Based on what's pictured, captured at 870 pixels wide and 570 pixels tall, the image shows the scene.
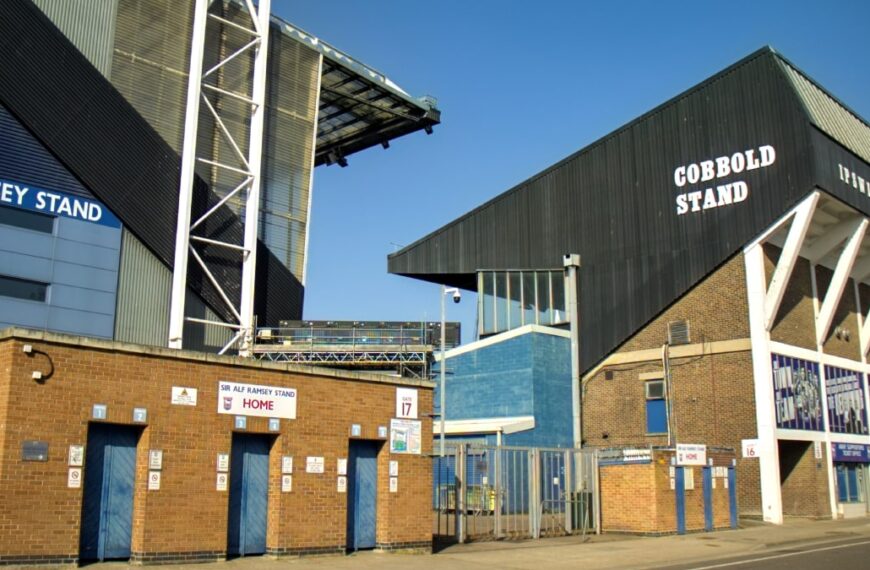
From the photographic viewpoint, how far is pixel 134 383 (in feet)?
50.8

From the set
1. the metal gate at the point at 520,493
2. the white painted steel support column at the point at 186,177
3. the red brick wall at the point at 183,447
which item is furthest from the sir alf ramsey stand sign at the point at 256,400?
the white painted steel support column at the point at 186,177

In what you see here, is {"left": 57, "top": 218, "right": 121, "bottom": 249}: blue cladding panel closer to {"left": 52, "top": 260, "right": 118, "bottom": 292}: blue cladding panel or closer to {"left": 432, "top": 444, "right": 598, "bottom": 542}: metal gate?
{"left": 52, "top": 260, "right": 118, "bottom": 292}: blue cladding panel

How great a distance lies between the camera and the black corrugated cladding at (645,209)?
34688 millimetres

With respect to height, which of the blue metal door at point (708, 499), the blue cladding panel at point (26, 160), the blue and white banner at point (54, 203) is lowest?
the blue metal door at point (708, 499)

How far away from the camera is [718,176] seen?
36.2 metres

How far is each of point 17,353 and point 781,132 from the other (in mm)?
30355

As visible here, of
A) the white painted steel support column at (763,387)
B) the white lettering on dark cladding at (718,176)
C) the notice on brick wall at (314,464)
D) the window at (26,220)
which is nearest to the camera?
the notice on brick wall at (314,464)

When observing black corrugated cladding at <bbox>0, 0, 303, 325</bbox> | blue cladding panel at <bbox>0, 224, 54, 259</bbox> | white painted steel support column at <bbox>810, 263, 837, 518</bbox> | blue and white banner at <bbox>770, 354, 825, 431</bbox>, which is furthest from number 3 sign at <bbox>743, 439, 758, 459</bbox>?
blue cladding panel at <bbox>0, 224, 54, 259</bbox>

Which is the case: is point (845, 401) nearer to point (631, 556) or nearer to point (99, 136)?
point (631, 556)

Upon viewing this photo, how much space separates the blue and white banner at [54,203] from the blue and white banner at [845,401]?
103 feet

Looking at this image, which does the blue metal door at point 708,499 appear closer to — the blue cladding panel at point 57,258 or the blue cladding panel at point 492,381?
the blue cladding panel at point 492,381

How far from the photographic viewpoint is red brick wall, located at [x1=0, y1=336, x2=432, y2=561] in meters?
13.9

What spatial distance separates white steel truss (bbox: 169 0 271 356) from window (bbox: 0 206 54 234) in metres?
5.01

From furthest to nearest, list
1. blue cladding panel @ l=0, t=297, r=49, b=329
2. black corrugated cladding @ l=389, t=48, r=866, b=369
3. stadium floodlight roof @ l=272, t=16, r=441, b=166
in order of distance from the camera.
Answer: stadium floodlight roof @ l=272, t=16, r=441, b=166 < black corrugated cladding @ l=389, t=48, r=866, b=369 < blue cladding panel @ l=0, t=297, r=49, b=329
